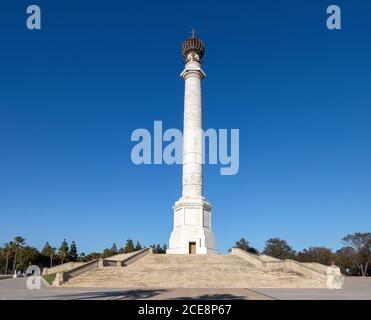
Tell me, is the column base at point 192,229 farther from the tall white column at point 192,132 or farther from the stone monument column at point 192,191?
the tall white column at point 192,132

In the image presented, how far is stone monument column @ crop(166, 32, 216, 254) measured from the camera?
1654 inches

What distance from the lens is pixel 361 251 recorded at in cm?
6638

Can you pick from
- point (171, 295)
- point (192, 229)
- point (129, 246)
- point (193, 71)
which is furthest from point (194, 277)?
point (129, 246)

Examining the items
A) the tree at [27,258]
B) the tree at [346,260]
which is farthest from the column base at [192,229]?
the tree at [27,258]

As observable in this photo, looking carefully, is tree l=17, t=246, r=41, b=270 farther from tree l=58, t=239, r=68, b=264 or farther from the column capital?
the column capital

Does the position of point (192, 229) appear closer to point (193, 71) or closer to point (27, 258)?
point (193, 71)

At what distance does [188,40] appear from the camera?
52.4m

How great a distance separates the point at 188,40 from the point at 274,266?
113 ft

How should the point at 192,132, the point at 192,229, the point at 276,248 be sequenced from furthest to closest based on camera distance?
the point at 276,248 → the point at 192,132 → the point at 192,229

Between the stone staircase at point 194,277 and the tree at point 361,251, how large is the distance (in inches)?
1695

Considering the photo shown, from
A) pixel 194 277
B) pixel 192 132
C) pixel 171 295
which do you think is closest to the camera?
pixel 171 295

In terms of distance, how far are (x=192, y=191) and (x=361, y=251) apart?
39.5 meters

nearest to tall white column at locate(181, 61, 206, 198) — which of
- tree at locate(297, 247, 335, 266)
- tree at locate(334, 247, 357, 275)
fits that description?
tree at locate(334, 247, 357, 275)

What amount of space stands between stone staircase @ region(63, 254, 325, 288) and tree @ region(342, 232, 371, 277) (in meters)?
43.0
